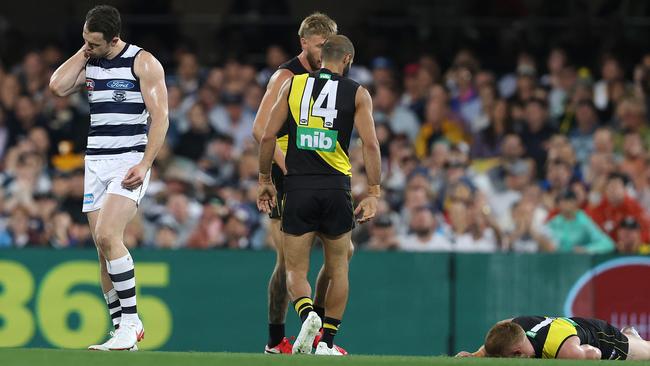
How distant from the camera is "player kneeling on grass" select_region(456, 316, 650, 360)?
10.5 m

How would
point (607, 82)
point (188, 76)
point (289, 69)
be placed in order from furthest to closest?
point (188, 76)
point (607, 82)
point (289, 69)

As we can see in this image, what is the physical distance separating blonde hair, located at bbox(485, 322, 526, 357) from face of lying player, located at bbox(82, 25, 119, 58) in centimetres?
345

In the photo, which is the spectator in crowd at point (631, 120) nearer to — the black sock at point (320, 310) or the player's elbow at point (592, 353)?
the player's elbow at point (592, 353)

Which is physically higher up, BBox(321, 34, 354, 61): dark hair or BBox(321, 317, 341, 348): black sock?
BBox(321, 34, 354, 61): dark hair

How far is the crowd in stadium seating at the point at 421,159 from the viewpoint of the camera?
15273 mm

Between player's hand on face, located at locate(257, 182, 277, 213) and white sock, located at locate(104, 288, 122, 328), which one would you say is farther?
white sock, located at locate(104, 288, 122, 328)

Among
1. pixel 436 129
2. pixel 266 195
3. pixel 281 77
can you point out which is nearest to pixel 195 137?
pixel 436 129

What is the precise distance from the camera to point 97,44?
9938 millimetres

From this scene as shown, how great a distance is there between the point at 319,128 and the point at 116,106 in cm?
144

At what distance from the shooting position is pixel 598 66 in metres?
18.3

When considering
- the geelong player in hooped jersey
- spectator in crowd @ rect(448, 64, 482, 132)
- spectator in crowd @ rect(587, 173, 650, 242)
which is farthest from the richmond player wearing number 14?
spectator in crowd @ rect(448, 64, 482, 132)

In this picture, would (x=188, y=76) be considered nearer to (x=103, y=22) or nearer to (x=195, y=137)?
(x=195, y=137)

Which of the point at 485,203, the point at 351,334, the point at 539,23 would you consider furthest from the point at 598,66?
the point at 351,334

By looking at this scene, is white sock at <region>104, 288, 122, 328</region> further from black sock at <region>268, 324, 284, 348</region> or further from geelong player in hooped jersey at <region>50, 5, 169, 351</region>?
black sock at <region>268, 324, 284, 348</region>
